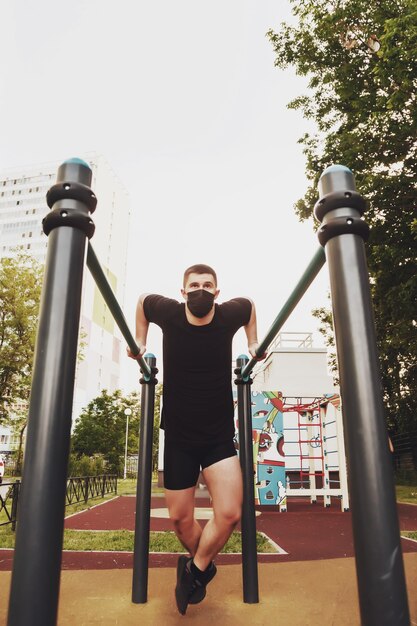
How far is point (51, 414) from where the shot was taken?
79 centimetres

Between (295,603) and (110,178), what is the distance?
65.4 m

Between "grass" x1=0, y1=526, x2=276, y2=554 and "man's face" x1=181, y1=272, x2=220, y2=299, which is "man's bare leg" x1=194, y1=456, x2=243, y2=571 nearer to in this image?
"man's face" x1=181, y1=272, x2=220, y2=299

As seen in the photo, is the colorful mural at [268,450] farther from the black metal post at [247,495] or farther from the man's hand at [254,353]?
the man's hand at [254,353]

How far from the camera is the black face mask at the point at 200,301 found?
222cm

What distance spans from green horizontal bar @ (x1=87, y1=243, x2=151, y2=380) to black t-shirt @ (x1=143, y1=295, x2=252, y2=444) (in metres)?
0.25

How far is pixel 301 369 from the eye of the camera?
21969 millimetres

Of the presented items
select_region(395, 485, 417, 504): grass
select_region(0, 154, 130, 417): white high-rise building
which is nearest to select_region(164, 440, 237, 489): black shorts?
select_region(395, 485, 417, 504): grass

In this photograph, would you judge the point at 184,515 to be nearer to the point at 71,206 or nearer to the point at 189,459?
the point at 189,459

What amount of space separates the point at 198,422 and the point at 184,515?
46 cm

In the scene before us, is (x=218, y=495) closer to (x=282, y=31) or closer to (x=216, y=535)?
(x=216, y=535)

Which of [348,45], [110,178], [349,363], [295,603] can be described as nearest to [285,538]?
[295,603]

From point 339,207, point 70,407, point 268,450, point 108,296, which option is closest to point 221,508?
point 108,296

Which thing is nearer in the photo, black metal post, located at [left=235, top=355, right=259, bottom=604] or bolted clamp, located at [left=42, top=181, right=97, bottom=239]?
bolted clamp, located at [left=42, top=181, right=97, bottom=239]

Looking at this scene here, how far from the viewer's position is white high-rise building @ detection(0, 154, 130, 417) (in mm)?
53094
